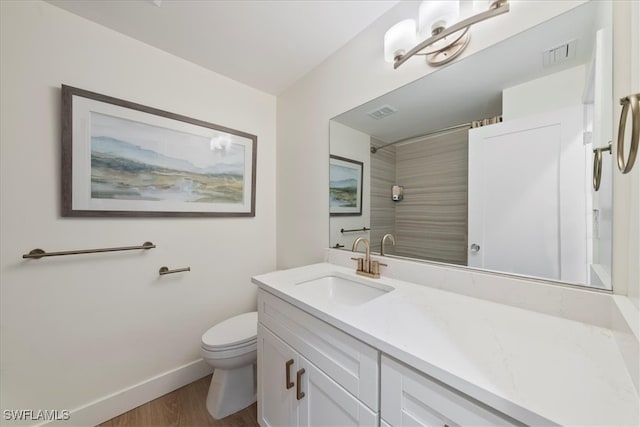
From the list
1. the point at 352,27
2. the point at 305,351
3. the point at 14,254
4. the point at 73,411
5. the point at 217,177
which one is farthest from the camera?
the point at 217,177

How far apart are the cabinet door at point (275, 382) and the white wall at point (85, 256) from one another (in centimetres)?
81

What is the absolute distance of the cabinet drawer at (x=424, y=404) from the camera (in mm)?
469

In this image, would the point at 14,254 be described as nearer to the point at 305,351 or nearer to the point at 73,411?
the point at 73,411

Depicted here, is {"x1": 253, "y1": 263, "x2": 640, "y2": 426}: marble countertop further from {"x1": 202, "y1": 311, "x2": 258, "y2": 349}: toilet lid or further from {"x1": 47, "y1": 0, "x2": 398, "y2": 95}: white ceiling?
{"x1": 47, "y1": 0, "x2": 398, "y2": 95}: white ceiling

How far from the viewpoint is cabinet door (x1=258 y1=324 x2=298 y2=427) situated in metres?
0.95

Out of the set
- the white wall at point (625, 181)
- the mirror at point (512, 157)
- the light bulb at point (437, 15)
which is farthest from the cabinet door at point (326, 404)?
the light bulb at point (437, 15)

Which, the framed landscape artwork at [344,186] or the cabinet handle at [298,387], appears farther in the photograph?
the framed landscape artwork at [344,186]

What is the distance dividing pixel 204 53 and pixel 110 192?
1110mm

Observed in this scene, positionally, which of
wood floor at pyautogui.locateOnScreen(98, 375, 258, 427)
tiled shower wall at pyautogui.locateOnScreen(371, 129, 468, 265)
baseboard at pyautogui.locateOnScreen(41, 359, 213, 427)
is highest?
tiled shower wall at pyautogui.locateOnScreen(371, 129, 468, 265)

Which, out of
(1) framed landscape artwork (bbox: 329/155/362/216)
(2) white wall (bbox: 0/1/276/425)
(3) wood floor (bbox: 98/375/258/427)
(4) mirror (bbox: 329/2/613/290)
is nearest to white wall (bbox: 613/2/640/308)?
(4) mirror (bbox: 329/2/613/290)

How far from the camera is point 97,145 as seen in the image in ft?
4.30

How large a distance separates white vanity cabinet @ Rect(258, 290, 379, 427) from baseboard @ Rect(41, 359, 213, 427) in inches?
30.7

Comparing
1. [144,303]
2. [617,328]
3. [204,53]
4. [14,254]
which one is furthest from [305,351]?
[204,53]

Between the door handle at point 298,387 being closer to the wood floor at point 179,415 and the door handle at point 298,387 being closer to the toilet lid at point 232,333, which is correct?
the toilet lid at point 232,333
